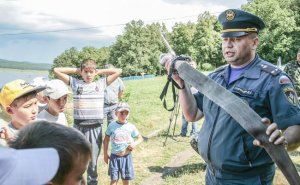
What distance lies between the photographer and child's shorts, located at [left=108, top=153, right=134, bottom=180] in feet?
18.4

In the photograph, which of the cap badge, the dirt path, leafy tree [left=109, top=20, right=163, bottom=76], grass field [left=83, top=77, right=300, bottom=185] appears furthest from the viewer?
leafy tree [left=109, top=20, right=163, bottom=76]

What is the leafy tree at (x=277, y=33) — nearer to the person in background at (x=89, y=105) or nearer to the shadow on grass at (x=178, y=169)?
the shadow on grass at (x=178, y=169)

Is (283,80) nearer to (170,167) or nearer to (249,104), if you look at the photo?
(249,104)

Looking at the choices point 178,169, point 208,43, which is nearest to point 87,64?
point 178,169

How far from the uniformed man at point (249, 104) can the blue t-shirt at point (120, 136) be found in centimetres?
256

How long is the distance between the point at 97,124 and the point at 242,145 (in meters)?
3.49

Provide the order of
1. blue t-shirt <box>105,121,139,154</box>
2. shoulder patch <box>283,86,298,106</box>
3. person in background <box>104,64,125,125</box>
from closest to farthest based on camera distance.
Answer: shoulder patch <box>283,86,298,106</box> → blue t-shirt <box>105,121,139,154</box> → person in background <box>104,64,125,125</box>

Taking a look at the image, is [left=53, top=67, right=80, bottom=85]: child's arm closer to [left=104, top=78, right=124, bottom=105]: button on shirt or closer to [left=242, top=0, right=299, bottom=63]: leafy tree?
[left=104, top=78, right=124, bottom=105]: button on shirt

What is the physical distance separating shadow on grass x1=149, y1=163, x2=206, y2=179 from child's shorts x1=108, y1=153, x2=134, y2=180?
5.18ft

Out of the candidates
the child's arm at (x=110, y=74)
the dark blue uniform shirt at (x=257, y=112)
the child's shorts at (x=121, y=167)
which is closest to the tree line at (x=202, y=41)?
the child's arm at (x=110, y=74)

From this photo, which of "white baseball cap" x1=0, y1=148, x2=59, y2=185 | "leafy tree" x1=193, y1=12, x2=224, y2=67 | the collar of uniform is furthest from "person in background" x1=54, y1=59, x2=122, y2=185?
→ "leafy tree" x1=193, y1=12, x2=224, y2=67

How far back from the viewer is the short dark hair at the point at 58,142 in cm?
150

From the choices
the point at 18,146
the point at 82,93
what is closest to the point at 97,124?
the point at 82,93

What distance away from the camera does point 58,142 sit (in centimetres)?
151
